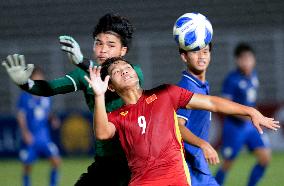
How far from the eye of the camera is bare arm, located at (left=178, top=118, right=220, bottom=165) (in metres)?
6.68

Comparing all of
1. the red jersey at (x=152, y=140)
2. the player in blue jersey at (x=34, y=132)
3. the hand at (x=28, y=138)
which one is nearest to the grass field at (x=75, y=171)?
the player in blue jersey at (x=34, y=132)

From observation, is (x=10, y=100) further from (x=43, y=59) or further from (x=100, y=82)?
(x=100, y=82)

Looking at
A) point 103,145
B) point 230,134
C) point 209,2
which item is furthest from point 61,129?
point 103,145

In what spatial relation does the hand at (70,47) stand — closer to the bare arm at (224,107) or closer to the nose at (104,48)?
the nose at (104,48)

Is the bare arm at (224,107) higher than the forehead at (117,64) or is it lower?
lower

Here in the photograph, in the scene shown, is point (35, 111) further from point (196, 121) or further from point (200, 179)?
point (200, 179)

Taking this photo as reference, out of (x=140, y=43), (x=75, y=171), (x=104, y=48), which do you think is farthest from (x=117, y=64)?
(x=140, y=43)

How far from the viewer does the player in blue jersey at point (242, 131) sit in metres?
11.9

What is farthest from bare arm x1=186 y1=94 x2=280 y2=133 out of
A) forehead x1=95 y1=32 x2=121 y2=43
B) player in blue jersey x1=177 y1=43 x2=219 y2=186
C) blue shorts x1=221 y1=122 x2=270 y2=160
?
blue shorts x1=221 y1=122 x2=270 y2=160

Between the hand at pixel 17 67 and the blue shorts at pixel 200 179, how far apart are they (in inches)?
66.4

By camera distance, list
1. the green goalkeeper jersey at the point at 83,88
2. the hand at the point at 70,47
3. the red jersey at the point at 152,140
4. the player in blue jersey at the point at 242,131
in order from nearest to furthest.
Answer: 1. the red jersey at the point at 152,140
2. the hand at the point at 70,47
3. the green goalkeeper jersey at the point at 83,88
4. the player in blue jersey at the point at 242,131

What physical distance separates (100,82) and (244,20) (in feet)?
51.9

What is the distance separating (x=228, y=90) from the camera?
42.0ft

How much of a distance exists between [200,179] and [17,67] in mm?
1848
